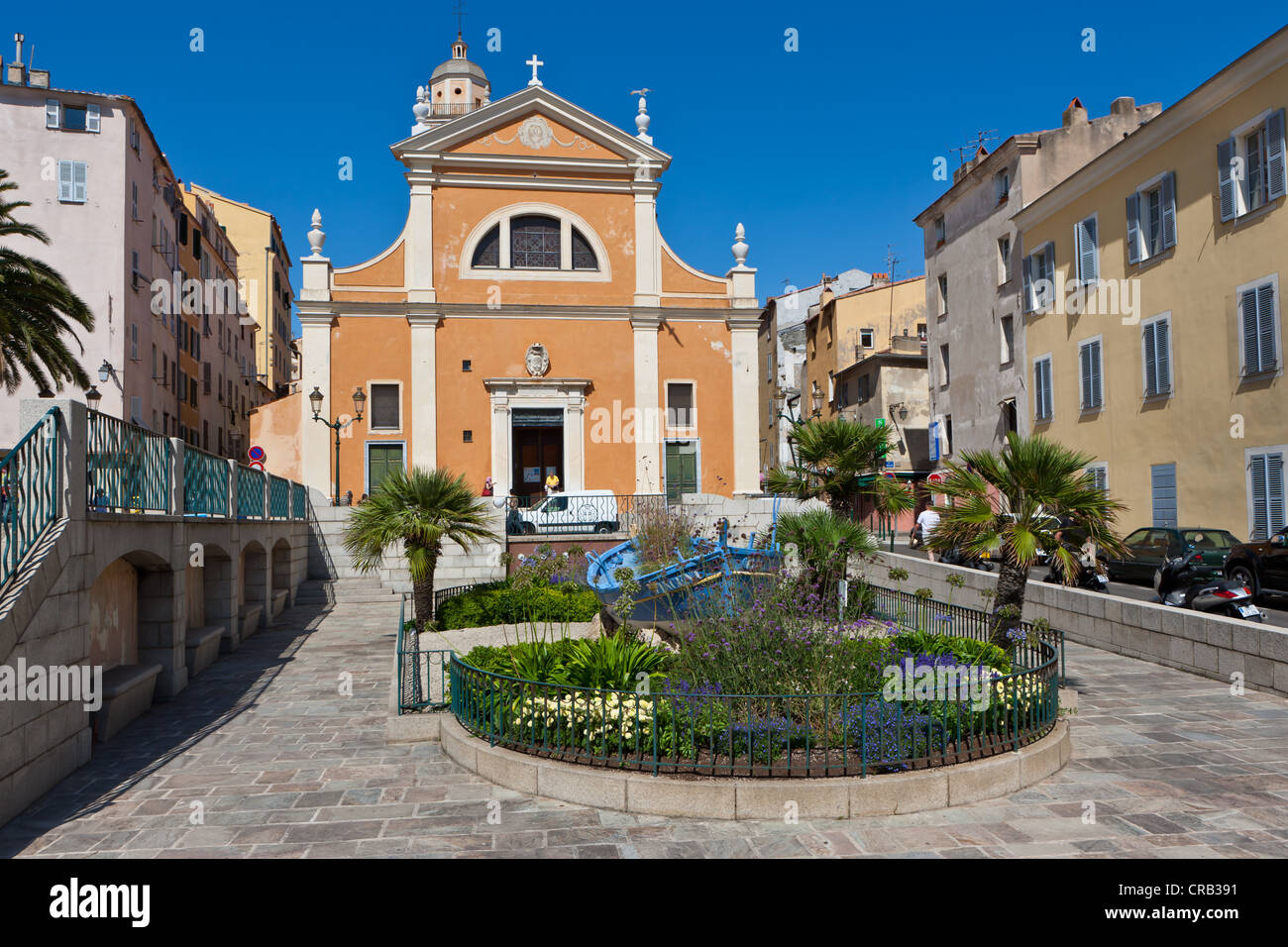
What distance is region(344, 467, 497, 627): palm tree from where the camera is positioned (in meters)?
13.5

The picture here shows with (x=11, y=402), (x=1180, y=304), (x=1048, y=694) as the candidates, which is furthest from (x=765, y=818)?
(x=11, y=402)

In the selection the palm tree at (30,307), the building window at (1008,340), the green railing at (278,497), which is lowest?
the green railing at (278,497)

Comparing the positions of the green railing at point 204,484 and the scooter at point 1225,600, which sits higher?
the green railing at point 204,484

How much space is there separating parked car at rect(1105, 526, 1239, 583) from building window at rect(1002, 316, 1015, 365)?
11196mm

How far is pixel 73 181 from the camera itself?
29.9 metres

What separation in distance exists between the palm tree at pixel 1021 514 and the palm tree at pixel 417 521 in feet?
22.0

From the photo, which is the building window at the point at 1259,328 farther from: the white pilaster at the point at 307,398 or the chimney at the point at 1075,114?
the white pilaster at the point at 307,398

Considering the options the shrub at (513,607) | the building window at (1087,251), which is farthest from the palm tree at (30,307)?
the building window at (1087,251)

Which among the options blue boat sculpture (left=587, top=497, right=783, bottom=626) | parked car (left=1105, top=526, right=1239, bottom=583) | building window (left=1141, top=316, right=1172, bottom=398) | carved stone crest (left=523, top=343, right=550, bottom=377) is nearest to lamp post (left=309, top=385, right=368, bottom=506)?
carved stone crest (left=523, top=343, right=550, bottom=377)

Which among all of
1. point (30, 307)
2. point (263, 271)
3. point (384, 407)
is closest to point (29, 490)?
point (30, 307)

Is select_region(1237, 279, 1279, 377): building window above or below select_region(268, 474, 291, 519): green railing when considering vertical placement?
above

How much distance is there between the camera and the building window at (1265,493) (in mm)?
18655

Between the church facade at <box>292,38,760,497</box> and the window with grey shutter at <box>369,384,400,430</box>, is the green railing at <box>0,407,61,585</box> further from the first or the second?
the window with grey shutter at <box>369,384,400,430</box>

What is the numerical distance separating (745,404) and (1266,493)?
1578cm
